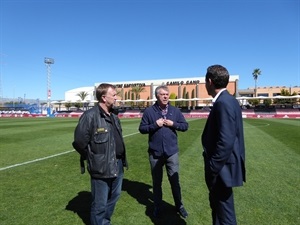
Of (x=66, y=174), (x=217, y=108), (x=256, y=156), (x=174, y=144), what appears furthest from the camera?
(x=256, y=156)

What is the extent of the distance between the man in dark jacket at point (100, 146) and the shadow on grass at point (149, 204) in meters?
1.14

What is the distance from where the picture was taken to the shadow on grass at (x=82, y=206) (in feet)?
15.4

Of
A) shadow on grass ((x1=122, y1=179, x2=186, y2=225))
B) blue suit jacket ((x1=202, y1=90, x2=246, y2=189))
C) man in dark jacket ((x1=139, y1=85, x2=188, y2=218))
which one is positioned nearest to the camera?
blue suit jacket ((x1=202, y1=90, x2=246, y2=189))

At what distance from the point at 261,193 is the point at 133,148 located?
6.80 meters

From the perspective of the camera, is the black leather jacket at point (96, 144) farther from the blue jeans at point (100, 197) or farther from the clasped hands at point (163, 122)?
the clasped hands at point (163, 122)

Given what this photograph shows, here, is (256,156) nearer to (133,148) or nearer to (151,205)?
(133,148)

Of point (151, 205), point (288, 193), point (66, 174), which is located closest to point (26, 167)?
point (66, 174)

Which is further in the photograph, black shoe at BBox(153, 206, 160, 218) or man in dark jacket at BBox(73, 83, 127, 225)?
black shoe at BBox(153, 206, 160, 218)

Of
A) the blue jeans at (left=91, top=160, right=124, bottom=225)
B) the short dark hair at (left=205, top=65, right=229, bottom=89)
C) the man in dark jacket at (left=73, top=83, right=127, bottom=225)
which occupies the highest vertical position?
the short dark hair at (left=205, top=65, right=229, bottom=89)

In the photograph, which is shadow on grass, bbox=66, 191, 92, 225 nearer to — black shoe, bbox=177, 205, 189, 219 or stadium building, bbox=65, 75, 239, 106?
black shoe, bbox=177, 205, 189, 219

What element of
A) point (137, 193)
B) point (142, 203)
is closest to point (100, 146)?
point (142, 203)

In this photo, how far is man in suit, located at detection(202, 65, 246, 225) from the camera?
2.93 m

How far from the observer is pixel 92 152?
369 cm

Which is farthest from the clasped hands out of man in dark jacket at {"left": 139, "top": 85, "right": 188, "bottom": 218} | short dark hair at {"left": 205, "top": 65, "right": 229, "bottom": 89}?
short dark hair at {"left": 205, "top": 65, "right": 229, "bottom": 89}
